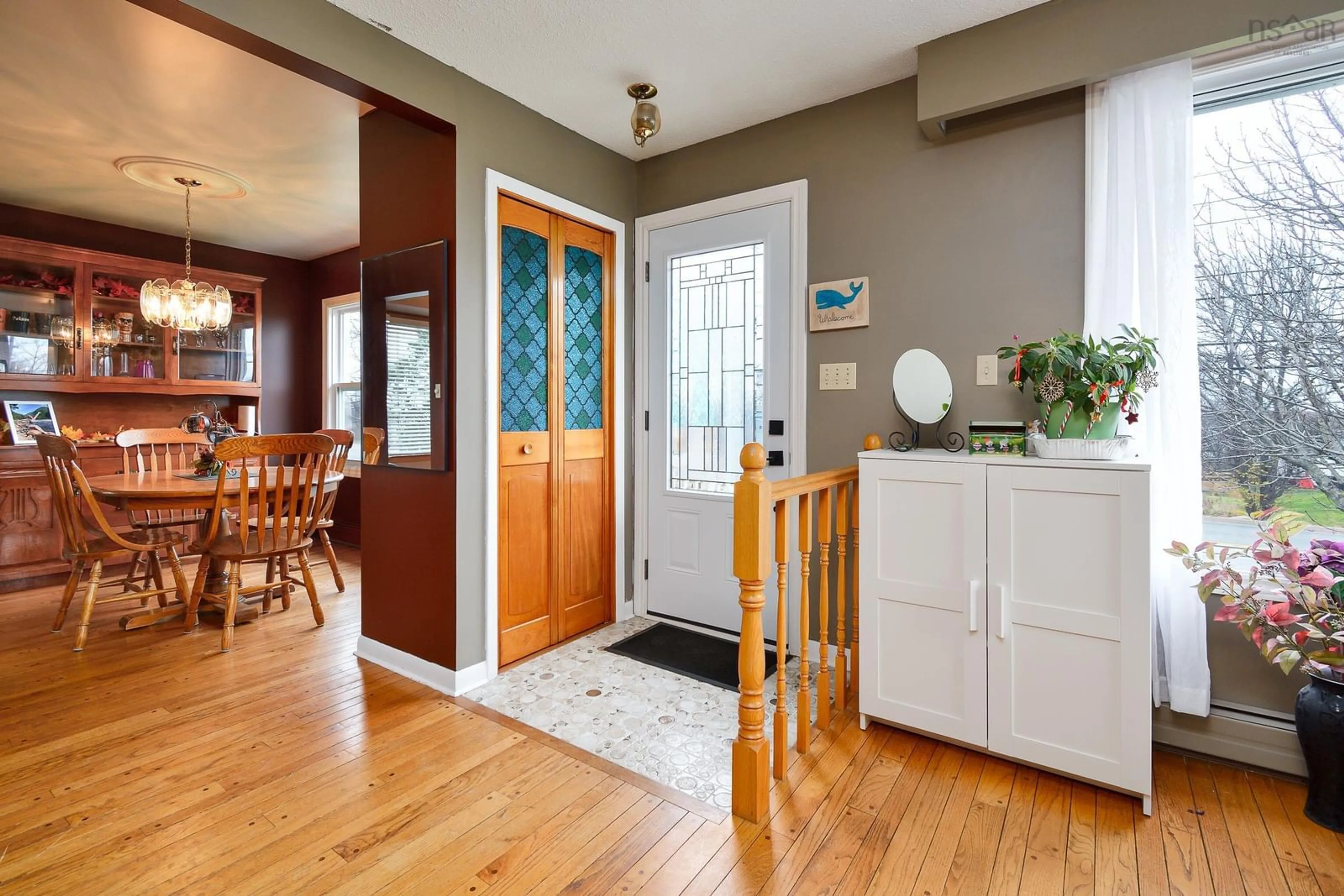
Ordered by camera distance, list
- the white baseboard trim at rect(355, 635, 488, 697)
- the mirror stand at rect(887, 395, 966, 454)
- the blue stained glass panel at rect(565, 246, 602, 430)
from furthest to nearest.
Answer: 1. the blue stained glass panel at rect(565, 246, 602, 430)
2. the white baseboard trim at rect(355, 635, 488, 697)
3. the mirror stand at rect(887, 395, 966, 454)

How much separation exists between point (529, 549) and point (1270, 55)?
3174mm

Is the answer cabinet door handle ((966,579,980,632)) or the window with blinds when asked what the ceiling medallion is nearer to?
the window with blinds

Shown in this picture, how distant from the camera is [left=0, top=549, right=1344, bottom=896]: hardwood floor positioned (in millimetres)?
1490

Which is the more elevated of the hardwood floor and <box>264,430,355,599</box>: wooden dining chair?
<box>264,430,355,599</box>: wooden dining chair

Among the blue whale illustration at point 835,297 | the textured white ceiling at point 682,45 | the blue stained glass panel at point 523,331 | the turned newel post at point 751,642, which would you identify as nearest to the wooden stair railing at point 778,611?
the turned newel post at point 751,642

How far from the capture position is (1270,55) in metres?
1.87

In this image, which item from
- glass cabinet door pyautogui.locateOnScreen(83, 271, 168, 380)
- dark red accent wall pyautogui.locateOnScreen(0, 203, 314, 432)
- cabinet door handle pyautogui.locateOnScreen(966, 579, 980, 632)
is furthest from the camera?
dark red accent wall pyautogui.locateOnScreen(0, 203, 314, 432)

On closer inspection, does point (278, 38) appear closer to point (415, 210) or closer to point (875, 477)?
point (415, 210)

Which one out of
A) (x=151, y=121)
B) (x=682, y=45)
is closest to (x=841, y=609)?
(x=682, y=45)

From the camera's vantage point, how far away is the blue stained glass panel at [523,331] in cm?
→ 274

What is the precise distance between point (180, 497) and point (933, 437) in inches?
138

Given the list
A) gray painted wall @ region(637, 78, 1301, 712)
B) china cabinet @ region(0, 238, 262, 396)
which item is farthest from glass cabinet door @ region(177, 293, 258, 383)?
gray painted wall @ region(637, 78, 1301, 712)

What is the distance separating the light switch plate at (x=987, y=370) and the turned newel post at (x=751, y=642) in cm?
120

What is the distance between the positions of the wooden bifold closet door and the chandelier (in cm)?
255
